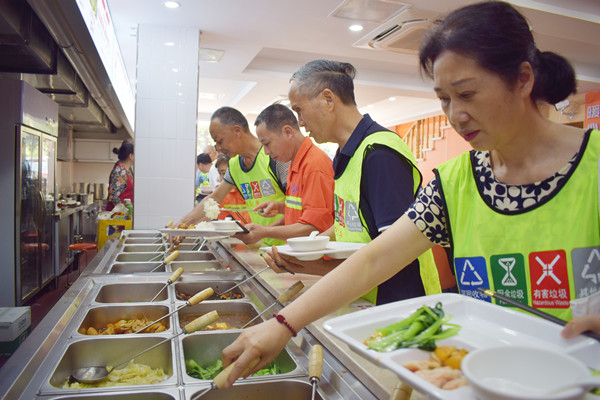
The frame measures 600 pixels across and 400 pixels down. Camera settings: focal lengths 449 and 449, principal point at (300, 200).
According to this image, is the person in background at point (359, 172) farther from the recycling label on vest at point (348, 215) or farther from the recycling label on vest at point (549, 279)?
the recycling label on vest at point (549, 279)

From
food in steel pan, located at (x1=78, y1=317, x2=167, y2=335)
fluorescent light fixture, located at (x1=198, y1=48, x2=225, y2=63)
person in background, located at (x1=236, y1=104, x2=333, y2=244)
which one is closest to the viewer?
food in steel pan, located at (x1=78, y1=317, x2=167, y2=335)

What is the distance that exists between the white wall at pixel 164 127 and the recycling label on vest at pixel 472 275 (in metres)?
4.35

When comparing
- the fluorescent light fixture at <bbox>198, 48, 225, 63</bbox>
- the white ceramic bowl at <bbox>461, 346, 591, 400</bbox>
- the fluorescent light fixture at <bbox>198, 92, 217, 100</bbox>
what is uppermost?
the fluorescent light fixture at <bbox>198, 92, 217, 100</bbox>

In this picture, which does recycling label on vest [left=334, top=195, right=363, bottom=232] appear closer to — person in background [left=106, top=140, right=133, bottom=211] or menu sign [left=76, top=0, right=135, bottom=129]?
menu sign [left=76, top=0, right=135, bottom=129]

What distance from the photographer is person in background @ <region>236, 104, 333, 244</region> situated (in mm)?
2588

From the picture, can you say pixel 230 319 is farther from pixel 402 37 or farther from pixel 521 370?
pixel 402 37

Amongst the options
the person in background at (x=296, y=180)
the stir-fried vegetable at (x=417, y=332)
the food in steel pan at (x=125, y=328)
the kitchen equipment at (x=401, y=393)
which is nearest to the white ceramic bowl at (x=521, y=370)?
the stir-fried vegetable at (x=417, y=332)

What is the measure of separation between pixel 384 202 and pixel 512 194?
1.88ft

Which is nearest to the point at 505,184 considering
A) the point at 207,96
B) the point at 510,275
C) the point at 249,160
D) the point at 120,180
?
the point at 510,275

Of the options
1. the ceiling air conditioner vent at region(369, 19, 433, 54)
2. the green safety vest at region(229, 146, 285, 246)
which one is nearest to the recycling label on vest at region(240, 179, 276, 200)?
the green safety vest at region(229, 146, 285, 246)

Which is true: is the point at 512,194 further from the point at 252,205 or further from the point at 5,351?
the point at 5,351

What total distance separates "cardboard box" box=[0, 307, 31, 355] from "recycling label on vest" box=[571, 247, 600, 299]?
3.36 meters

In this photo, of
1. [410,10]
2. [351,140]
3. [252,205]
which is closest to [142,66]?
[252,205]

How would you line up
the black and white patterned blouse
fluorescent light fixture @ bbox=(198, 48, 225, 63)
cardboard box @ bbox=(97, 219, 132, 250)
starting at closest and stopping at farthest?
the black and white patterned blouse, cardboard box @ bbox=(97, 219, 132, 250), fluorescent light fixture @ bbox=(198, 48, 225, 63)
